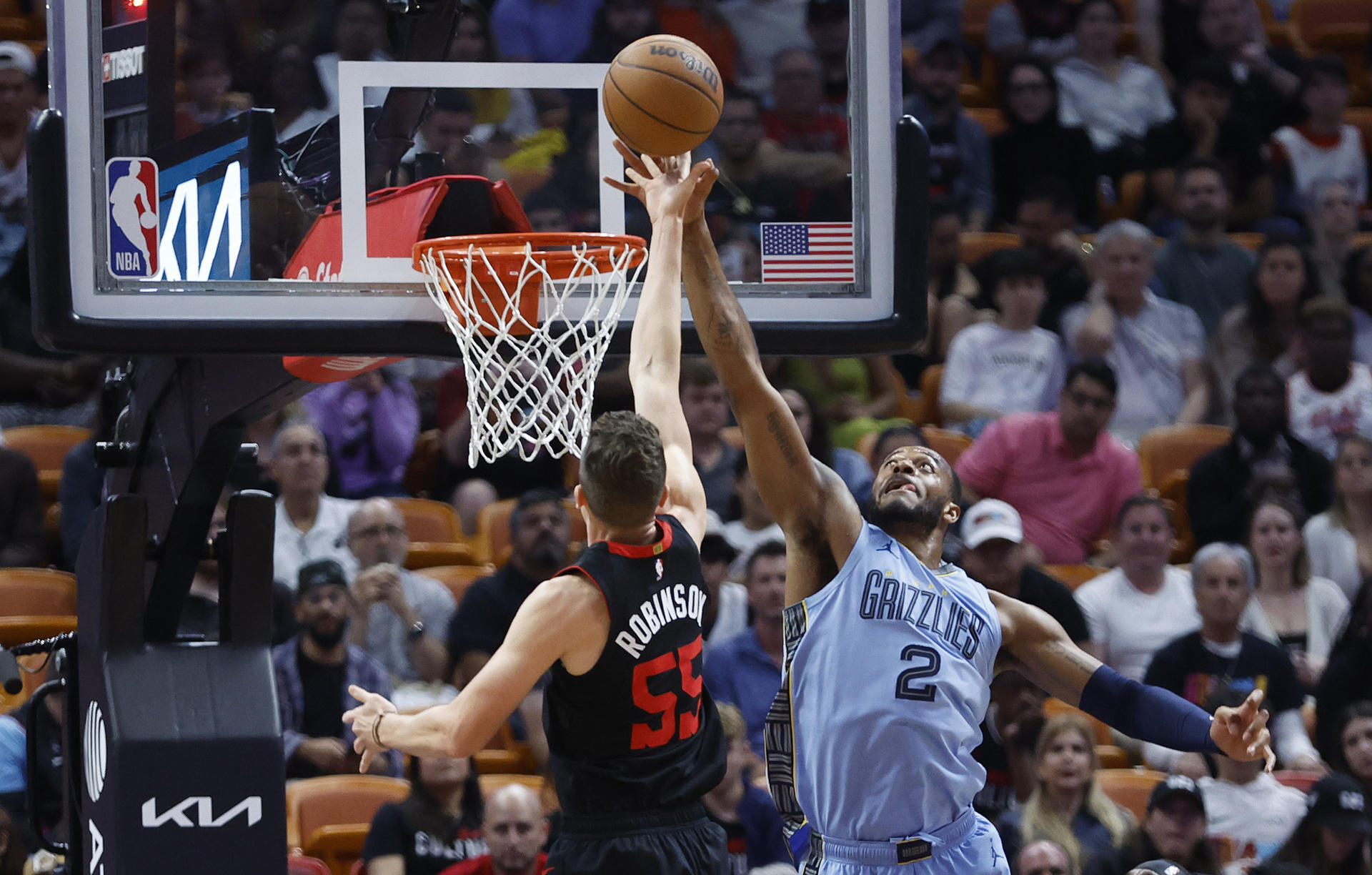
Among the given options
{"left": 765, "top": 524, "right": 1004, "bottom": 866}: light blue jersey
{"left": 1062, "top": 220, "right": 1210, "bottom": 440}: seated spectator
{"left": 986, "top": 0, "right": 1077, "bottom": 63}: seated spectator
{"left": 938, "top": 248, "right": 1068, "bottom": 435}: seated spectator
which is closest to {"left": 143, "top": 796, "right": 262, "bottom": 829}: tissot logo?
{"left": 765, "top": 524, "right": 1004, "bottom": 866}: light blue jersey

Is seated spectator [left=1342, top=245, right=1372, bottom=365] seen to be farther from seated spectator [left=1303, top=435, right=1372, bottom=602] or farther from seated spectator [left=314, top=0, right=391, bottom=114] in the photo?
seated spectator [left=314, top=0, right=391, bottom=114]

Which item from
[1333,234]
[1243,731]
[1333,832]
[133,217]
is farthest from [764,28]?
[1333,234]

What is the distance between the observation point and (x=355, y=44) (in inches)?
180

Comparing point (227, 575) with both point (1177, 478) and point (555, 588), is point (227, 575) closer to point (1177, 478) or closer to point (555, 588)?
point (555, 588)

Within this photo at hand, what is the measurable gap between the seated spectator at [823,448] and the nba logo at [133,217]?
3.50 m

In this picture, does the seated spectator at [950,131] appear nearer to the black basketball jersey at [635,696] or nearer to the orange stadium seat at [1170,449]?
the orange stadium seat at [1170,449]

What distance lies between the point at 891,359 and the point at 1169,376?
1349 mm

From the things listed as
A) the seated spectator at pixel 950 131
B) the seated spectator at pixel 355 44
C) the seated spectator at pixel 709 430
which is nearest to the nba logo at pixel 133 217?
the seated spectator at pixel 355 44

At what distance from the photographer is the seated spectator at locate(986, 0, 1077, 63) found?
10.4 metres

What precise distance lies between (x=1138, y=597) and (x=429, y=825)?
9.70ft

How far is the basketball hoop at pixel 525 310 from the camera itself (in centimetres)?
430

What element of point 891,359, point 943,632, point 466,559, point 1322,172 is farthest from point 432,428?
point 1322,172

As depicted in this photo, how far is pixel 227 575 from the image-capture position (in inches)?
184

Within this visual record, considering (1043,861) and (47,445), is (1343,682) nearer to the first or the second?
(1043,861)
